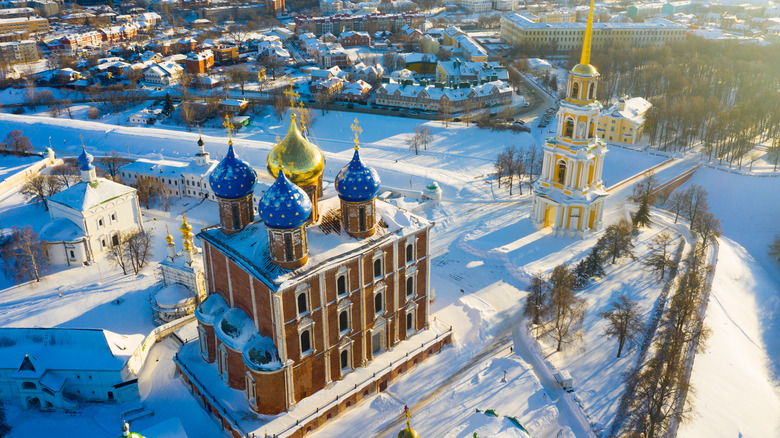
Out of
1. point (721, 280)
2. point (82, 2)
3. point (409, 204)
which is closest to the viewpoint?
point (721, 280)

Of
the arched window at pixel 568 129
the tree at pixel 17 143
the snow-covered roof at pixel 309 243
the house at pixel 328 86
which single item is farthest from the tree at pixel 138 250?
the house at pixel 328 86

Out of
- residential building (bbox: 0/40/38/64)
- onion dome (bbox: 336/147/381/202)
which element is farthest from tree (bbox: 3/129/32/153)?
residential building (bbox: 0/40/38/64)

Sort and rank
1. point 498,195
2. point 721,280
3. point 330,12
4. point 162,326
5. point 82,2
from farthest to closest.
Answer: point 82,2 → point 330,12 → point 498,195 → point 721,280 → point 162,326

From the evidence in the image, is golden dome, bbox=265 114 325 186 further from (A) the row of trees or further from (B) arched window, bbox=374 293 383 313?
(A) the row of trees

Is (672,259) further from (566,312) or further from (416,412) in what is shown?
(416,412)

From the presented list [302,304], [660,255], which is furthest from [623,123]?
[302,304]

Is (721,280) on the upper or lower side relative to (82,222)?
lower

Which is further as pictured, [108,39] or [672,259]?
[108,39]

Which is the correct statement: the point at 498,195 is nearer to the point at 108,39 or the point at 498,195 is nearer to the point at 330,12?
the point at 108,39

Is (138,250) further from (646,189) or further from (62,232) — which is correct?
(646,189)

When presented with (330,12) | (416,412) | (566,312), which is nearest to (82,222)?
(416,412)
